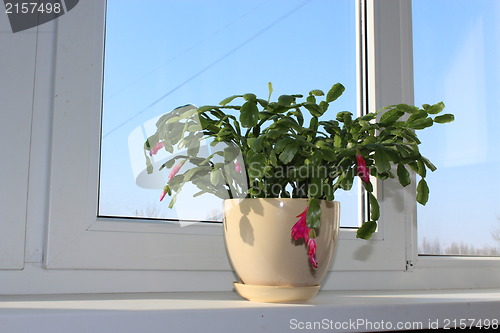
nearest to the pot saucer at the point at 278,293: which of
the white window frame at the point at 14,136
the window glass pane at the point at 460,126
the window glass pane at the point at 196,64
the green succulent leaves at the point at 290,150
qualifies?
the green succulent leaves at the point at 290,150

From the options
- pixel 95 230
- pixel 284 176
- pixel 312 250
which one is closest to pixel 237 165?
pixel 284 176

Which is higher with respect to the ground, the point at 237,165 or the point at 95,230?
the point at 237,165

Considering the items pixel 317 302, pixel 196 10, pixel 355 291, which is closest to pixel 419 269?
pixel 355 291

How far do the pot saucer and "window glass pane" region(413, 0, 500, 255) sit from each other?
53cm

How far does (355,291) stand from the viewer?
3.93 feet

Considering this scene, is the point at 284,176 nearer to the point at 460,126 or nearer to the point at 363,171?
the point at 363,171

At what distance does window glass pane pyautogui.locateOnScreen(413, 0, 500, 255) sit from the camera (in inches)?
54.3

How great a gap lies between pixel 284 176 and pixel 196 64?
Answer: 1.26ft

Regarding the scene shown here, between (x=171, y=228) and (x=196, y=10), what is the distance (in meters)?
0.47

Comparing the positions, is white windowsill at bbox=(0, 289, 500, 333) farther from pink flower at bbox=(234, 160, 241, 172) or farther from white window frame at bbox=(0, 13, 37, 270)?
pink flower at bbox=(234, 160, 241, 172)

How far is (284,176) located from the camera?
94cm

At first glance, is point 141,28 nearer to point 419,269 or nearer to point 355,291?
point 355,291

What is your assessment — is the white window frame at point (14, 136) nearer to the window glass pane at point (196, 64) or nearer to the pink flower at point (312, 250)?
the window glass pane at point (196, 64)

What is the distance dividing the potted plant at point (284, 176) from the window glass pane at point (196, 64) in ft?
0.46
